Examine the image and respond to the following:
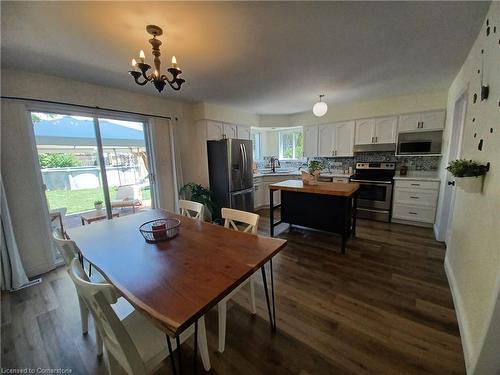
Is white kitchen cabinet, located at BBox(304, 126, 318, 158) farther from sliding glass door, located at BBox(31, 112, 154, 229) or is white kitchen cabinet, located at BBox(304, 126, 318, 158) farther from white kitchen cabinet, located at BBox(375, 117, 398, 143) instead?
sliding glass door, located at BBox(31, 112, 154, 229)

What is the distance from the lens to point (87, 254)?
138cm

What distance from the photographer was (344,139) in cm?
443

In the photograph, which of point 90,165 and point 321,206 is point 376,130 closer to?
point 321,206

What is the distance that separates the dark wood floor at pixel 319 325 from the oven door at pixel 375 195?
1398 millimetres

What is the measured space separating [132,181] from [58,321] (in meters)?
2.13

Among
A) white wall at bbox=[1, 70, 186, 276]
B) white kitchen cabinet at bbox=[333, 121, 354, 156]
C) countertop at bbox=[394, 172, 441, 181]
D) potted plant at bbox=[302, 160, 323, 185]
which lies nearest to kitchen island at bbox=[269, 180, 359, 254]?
potted plant at bbox=[302, 160, 323, 185]

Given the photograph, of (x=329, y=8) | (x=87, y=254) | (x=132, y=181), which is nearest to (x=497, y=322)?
(x=329, y=8)

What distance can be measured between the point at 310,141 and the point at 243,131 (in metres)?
1.66

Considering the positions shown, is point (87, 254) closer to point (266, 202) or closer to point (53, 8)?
point (53, 8)

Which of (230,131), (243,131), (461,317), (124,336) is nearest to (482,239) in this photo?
(461,317)

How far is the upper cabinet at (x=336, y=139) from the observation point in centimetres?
435

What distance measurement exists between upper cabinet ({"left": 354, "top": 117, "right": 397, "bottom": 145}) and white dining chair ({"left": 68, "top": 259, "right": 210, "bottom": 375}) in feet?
14.4

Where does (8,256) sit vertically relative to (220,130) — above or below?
below

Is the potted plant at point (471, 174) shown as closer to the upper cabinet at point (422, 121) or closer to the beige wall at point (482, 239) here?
the beige wall at point (482, 239)
